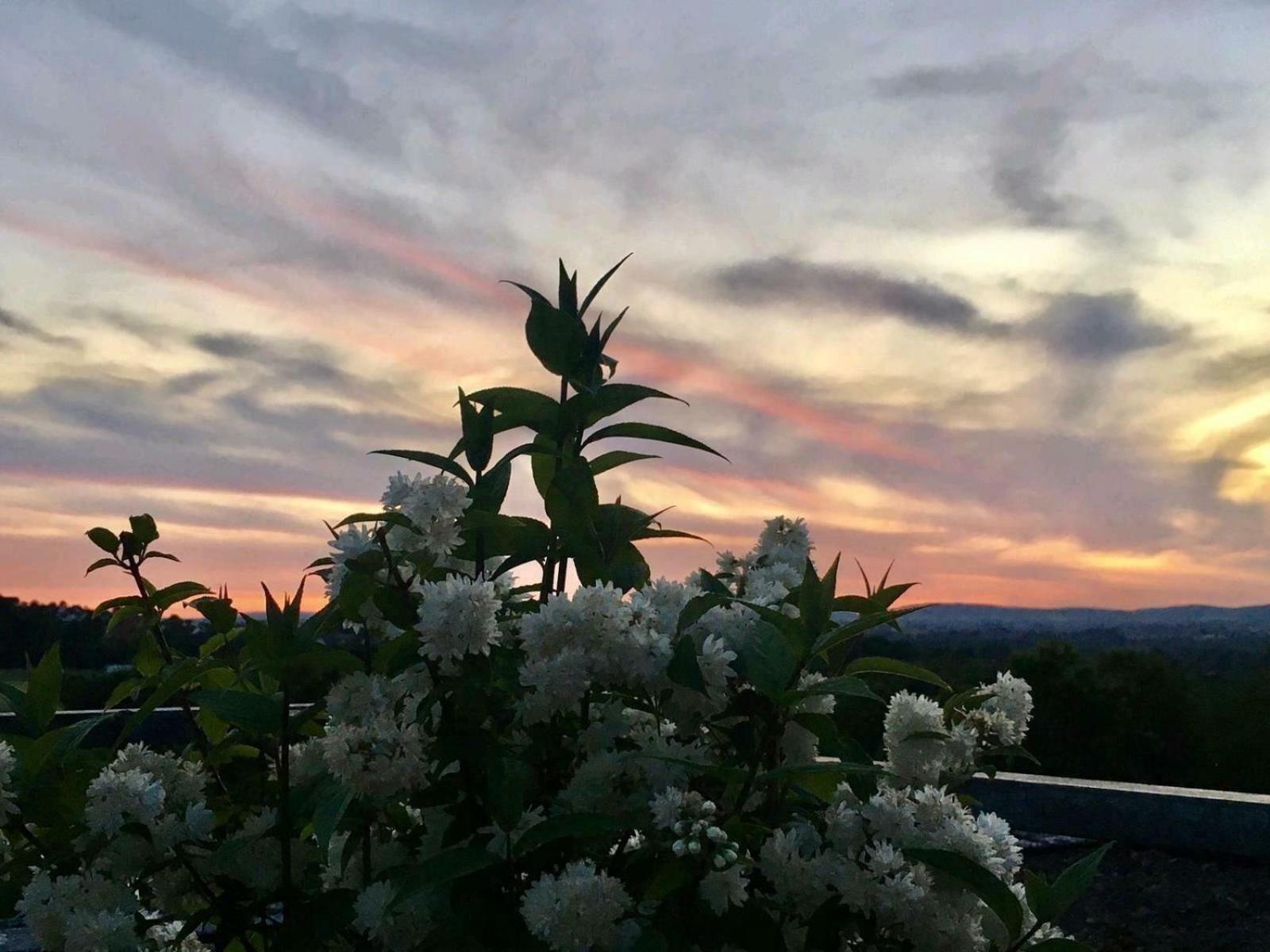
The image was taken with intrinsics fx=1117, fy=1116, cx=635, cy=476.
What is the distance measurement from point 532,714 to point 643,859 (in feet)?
0.88

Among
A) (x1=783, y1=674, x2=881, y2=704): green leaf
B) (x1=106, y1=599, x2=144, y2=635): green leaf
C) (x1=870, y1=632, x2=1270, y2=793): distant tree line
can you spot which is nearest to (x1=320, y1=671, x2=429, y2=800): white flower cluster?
(x1=783, y1=674, x2=881, y2=704): green leaf

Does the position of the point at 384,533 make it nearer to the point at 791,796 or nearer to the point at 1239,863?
the point at 791,796

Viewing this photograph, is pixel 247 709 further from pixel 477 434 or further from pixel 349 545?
pixel 477 434

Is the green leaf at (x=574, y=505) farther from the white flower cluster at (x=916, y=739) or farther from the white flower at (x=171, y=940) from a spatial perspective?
the white flower at (x=171, y=940)

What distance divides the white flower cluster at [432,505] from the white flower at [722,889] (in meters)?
0.64

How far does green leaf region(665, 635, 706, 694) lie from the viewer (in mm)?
1587

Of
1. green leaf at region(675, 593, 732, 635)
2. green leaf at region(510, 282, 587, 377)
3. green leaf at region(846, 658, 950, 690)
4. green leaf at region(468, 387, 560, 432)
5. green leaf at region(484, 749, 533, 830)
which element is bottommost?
green leaf at region(484, 749, 533, 830)

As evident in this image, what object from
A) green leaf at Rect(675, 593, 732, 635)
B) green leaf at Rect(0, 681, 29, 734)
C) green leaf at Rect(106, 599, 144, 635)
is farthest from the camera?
green leaf at Rect(106, 599, 144, 635)

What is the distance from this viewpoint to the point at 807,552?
240 cm

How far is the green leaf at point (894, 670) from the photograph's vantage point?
6.10ft

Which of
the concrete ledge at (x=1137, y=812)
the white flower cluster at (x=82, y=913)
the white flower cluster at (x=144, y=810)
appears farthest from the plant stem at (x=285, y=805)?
the concrete ledge at (x=1137, y=812)

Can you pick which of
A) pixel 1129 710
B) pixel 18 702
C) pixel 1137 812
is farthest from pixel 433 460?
pixel 1129 710

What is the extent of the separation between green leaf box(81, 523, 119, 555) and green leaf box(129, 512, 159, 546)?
0.04 metres

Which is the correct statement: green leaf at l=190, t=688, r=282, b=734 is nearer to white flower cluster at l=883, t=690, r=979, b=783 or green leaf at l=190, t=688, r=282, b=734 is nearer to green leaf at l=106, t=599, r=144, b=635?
green leaf at l=106, t=599, r=144, b=635
